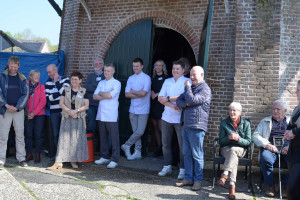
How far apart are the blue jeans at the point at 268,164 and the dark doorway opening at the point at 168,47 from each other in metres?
4.66

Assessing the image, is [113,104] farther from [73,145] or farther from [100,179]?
[100,179]

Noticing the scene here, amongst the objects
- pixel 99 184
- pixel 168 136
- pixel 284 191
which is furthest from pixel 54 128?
pixel 284 191

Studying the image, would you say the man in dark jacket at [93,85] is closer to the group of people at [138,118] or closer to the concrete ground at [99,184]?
the group of people at [138,118]

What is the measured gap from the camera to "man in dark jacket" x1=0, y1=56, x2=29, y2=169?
607 cm

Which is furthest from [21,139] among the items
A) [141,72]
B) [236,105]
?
[236,105]

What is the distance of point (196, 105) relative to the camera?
202 inches

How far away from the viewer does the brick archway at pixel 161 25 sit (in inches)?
288

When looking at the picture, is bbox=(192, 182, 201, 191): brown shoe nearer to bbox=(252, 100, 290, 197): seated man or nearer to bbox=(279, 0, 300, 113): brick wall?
bbox=(252, 100, 290, 197): seated man

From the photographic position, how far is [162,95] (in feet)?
19.1

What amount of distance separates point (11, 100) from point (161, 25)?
11.9 ft

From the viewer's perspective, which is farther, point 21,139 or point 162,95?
point 21,139

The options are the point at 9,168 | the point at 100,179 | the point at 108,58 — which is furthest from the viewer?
the point at 108,58

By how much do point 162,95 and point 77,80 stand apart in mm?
1644

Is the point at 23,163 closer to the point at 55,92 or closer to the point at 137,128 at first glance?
the point at 55,92
